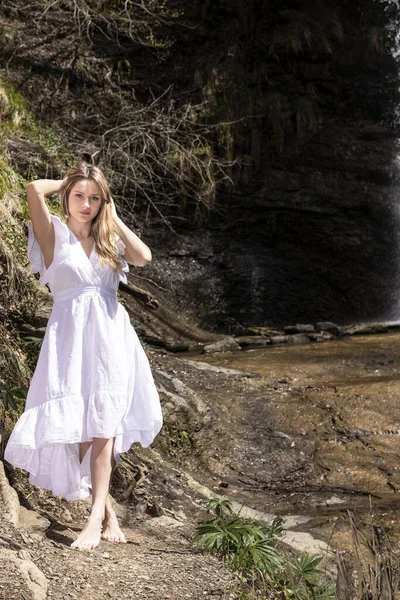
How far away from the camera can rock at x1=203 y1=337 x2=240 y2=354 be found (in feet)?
36.0

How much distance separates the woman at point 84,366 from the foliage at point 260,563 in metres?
0.57

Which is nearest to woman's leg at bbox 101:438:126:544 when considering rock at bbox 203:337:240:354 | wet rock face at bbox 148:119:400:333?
rock at bbox 203:337:240:354

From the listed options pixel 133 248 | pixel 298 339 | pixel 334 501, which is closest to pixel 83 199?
pixel 133 248

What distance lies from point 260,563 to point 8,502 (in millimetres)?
1292

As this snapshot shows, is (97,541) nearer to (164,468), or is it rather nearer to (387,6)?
(164,468)

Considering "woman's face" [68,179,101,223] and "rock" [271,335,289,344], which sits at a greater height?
"woman's face" [68,179,101,223]

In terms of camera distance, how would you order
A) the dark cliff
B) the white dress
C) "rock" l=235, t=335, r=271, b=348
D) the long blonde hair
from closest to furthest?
the white dress
the long blonde hair
"rock" l=235, t=335, r=271, b=348
the dark cliff

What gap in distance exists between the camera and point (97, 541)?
343cm

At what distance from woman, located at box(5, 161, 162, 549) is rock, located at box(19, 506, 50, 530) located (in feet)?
0.59

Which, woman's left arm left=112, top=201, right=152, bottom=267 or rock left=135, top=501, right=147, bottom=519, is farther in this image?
rock left=135, top=501, right=147, bottom=519

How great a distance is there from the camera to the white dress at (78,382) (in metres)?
3.50

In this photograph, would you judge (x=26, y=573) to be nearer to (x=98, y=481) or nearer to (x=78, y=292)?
(x=98, y=481)

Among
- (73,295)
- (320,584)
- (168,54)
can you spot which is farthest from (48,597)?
(168,54)

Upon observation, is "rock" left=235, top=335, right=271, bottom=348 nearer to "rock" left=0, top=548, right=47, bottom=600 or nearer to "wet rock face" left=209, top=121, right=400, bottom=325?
"wet rock face" left=209, top=121, right=400, bottom=325
